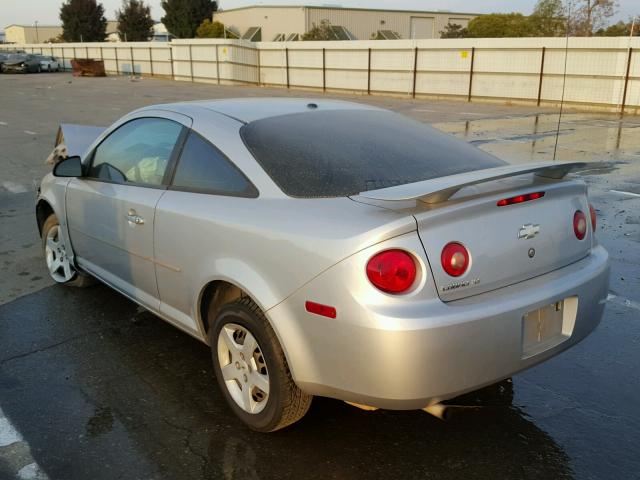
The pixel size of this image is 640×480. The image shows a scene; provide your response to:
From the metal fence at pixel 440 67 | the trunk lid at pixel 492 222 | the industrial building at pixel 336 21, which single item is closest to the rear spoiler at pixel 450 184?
the trunk lid at pixel 492 222

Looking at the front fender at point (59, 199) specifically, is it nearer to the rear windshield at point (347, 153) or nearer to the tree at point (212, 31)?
the rear windshield at point (347, 153)

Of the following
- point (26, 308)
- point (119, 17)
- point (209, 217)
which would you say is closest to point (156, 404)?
point (209, 217)

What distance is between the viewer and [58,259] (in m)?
5.12

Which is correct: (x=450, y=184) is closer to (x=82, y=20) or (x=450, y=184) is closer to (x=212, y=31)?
(x=212, y=31)

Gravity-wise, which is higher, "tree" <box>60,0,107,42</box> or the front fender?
"tree" <box>60,0,107,42</box>

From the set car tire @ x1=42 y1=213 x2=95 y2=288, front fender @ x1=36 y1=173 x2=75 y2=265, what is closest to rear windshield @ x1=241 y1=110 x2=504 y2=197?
front fender @ x1=36 y1=173 x2=75 y2=265

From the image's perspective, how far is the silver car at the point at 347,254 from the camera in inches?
98.2

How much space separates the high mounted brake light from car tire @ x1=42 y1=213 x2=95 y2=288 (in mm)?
3410

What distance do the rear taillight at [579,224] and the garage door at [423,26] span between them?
269 feet

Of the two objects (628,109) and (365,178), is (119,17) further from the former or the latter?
(365,178)

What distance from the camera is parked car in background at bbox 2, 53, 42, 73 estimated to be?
4994 cm

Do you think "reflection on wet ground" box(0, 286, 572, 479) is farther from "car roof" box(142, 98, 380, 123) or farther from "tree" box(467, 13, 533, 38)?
"tree" box(467, 13, 533, 38)

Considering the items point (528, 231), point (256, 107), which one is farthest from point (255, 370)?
point (256, 107)

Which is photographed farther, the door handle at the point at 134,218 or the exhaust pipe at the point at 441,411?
the door handle at the point at 134,218
